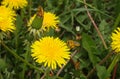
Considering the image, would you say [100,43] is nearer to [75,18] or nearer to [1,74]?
[75,18]

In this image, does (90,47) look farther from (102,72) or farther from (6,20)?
(6,20)

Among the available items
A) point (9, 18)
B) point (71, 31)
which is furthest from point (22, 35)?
point (9, 18)

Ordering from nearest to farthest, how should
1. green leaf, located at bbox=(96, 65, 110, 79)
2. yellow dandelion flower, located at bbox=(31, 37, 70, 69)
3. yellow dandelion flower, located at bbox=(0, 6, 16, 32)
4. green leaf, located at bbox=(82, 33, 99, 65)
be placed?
yellow dandelion flower, located at bbox=(31, 37, 70, 69) < yellow dandelion flower, located at bbox=(0, 6, 16, 32) < green leaf, located at bbox=(96, 65, 110, 79) < green leaf, located at bbox=(82, 33, 99, 65)

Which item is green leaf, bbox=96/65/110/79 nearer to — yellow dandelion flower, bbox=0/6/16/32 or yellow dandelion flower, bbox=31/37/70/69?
yellow dandelion flower, bbox=31/37/70/69

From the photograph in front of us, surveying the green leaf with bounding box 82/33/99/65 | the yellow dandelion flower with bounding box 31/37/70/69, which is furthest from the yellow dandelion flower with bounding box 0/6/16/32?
the green leaf with bounding box 82/33/99/65

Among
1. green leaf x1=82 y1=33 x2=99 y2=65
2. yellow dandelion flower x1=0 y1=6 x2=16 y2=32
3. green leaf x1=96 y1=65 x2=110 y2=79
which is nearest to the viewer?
yellow dandelion flower x1=0 y1=6 x2=16 y2=32

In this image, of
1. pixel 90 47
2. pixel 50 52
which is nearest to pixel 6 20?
pixel 50 52
